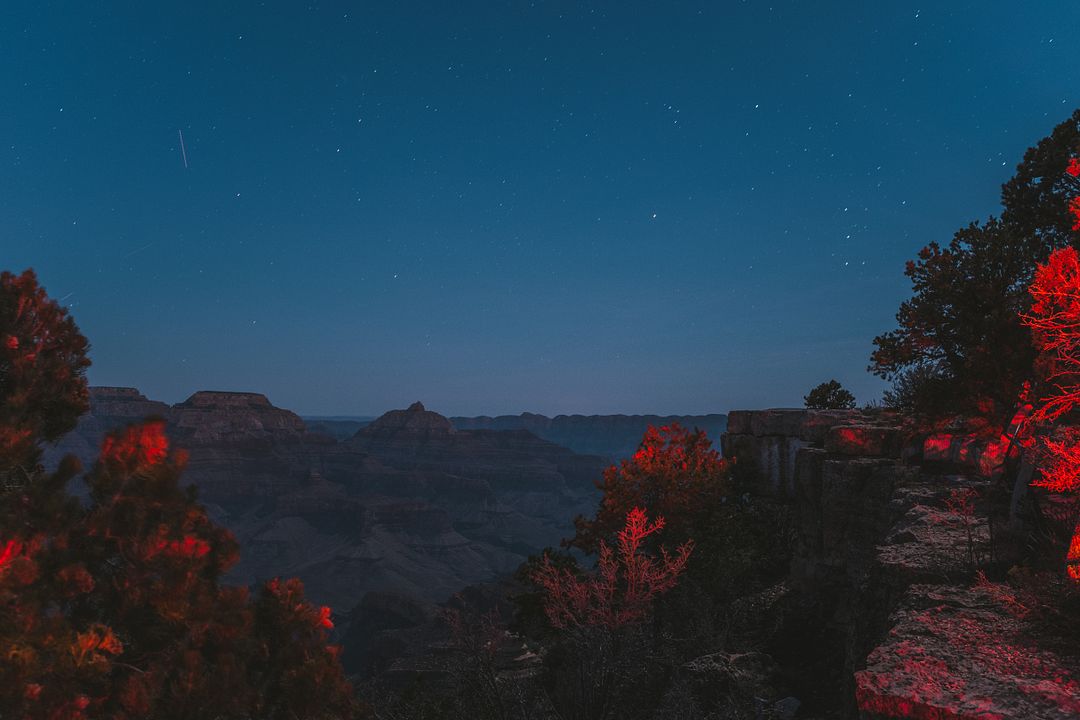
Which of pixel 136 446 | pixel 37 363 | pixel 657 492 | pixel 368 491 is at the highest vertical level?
pixel 37 363

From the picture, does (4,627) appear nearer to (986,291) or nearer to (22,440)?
(22,440)

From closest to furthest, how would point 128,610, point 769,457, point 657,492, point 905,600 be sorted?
1. point 128,610
2. point 905,600
3. point 657,492
4. point 769,457

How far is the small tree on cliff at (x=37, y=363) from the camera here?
6.29 meters

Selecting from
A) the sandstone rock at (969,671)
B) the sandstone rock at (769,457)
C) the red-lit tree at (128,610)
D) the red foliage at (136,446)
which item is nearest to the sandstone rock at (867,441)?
the sandstone rock at (769,457)

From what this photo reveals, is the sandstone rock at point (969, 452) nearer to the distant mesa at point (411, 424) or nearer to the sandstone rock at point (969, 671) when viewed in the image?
the sandstone rock at point (969, 671)

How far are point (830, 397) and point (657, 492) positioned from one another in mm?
Answer: 16371

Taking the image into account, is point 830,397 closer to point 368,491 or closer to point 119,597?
point 119,597

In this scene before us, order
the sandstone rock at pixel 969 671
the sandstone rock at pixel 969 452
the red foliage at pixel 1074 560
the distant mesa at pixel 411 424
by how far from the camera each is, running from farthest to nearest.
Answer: the distant mesa at pixel 411 424 → the sandstone rock at pixel 969 452 → the red foliage at pixel 1074 560 → the sandstone rock at pixel 969 671

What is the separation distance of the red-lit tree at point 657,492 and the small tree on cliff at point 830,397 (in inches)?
527

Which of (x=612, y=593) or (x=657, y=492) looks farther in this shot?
(x=657, y=492)

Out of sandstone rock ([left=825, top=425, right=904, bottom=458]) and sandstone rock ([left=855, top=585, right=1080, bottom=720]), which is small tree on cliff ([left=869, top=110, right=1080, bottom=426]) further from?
sandstone rock ([left=855, top=585, right=1080, bottom=720])

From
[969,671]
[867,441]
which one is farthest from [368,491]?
[969,671]

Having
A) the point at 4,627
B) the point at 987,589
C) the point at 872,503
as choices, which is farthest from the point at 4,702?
the point at 872,503

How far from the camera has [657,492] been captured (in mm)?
19344
